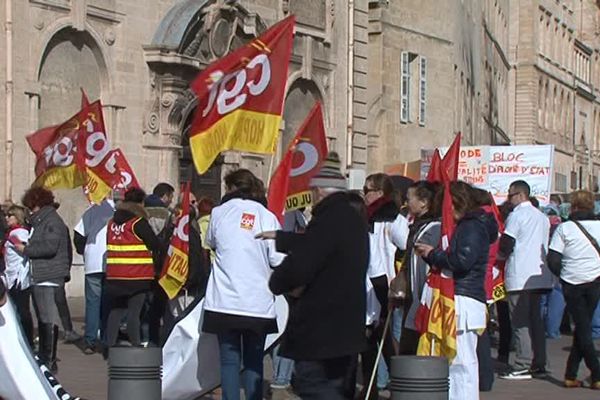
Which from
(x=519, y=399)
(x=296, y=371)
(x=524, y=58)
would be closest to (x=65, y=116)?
(x=519, y=399)

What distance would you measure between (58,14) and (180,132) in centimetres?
327

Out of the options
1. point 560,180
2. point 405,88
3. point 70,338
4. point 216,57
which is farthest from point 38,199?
point 560,180

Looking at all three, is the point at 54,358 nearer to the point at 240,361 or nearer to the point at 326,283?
the point at 240,361

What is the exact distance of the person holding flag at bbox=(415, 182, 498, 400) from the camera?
10.6 meters

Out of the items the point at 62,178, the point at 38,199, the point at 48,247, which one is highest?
the point at 62,178

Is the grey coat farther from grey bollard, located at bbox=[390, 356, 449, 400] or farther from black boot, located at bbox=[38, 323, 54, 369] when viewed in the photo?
grey bollard, located at bbox=[390, 356, 449, 400]

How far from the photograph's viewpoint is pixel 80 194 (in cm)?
2267

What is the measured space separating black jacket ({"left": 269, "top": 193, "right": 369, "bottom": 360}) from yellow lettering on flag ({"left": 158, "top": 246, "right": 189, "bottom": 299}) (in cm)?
499

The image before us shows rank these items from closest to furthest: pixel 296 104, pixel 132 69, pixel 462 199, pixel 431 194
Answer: pixel 462 199 < pixel 431 194 < pixel 132 69 < pixel 296 104

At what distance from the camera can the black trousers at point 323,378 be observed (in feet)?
28.3

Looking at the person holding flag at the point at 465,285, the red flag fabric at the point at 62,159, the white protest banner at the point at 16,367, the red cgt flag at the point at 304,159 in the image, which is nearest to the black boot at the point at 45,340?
the red flag fabric at the point at 62,159

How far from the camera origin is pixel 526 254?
14.3 m

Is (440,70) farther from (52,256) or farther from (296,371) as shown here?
(296,371)

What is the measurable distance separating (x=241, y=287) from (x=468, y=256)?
1.57 metres
